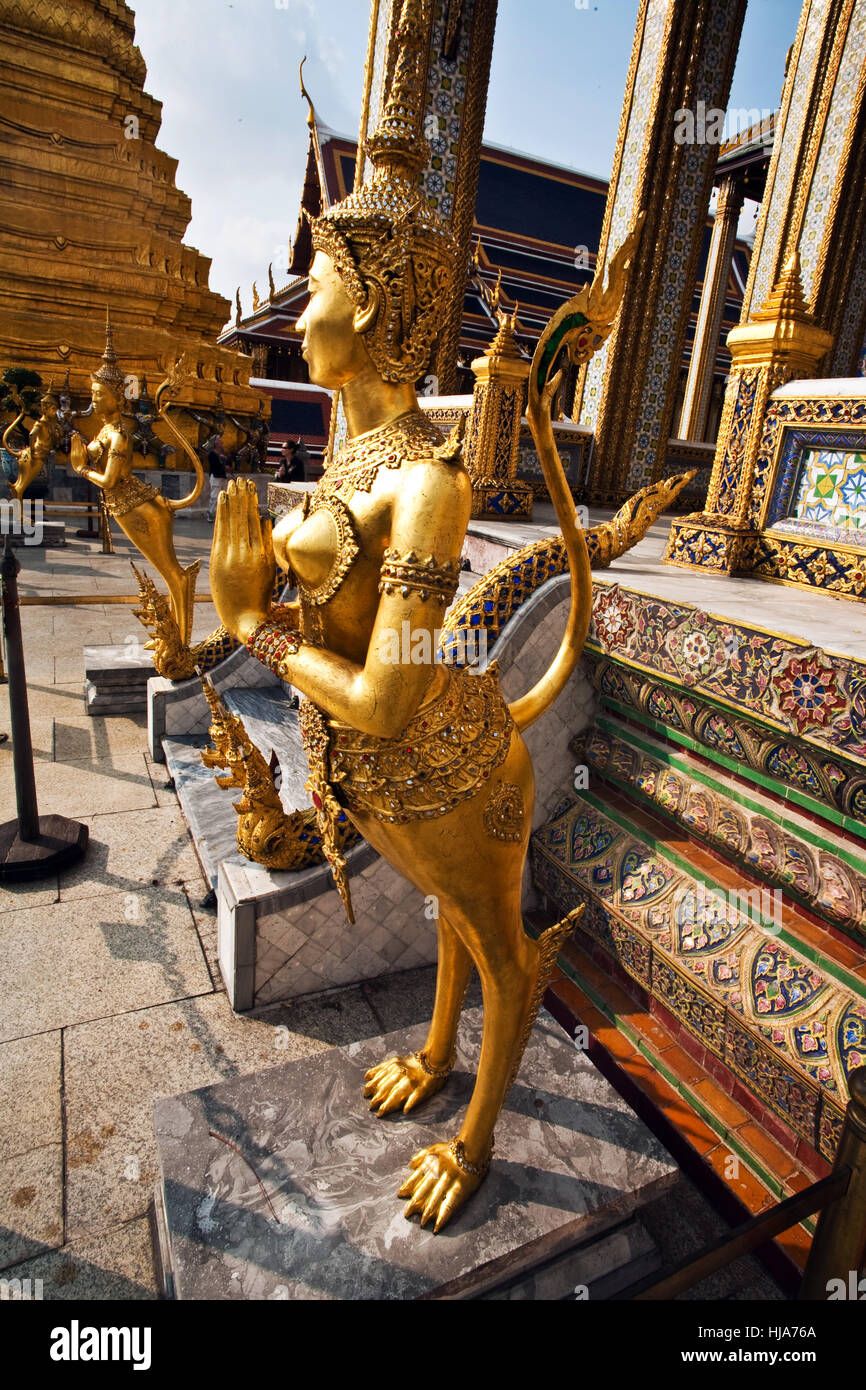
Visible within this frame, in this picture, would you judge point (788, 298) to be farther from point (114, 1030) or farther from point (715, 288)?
point (715, 288)

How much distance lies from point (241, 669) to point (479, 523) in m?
2.28

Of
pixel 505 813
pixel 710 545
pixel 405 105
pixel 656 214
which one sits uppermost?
pixel 656 214

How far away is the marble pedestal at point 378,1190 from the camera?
1794mm

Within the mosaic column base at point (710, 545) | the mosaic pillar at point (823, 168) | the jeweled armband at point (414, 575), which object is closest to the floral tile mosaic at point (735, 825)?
the mosaic column base at point (710, 545)

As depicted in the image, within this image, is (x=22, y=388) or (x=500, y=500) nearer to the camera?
(x=500, y=500)

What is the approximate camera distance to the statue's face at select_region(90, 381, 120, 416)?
5.16m

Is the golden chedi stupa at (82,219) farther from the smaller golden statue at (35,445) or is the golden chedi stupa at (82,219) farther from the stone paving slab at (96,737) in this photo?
the stone paving slab at (96,737)

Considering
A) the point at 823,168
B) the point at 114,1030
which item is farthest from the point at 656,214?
the point at 114,1030

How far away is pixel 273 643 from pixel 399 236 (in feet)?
2.82

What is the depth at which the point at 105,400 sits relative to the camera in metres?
5.16

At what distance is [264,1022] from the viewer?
3.05 meters

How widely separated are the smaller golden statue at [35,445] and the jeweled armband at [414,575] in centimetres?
1077

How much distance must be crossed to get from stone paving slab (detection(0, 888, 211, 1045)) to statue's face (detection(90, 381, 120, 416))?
11.2 ft
